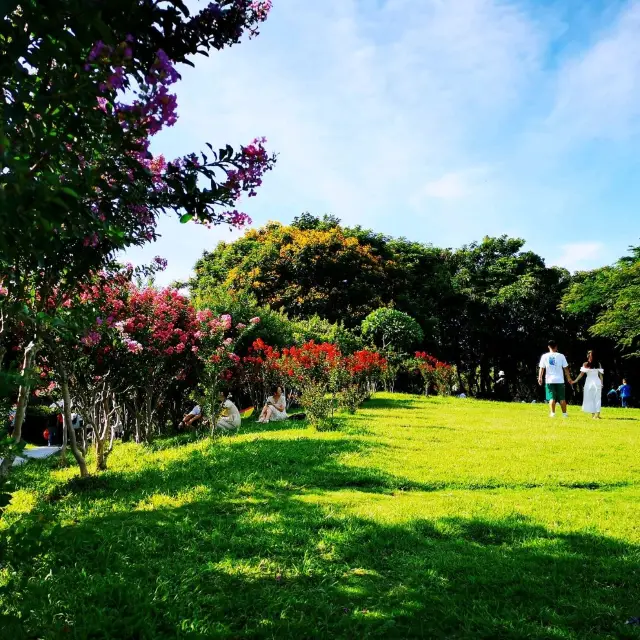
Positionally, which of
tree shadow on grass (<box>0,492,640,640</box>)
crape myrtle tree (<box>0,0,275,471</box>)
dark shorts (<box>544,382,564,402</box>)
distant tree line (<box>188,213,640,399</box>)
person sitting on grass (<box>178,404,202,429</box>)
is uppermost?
distant tree line (<box>188,213,640,399</box>)

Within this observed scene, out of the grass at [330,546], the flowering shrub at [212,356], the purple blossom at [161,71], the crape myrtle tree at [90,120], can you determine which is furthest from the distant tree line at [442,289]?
the purple blossom at [161,71]

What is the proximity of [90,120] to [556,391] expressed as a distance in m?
12.0

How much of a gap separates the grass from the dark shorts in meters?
4.55

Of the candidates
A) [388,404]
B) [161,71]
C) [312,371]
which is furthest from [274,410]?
[161,71]

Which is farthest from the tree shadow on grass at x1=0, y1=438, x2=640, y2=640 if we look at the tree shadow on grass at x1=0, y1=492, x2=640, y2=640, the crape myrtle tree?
the crape myrtle tree

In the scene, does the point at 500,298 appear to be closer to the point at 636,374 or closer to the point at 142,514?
the point at 636,374

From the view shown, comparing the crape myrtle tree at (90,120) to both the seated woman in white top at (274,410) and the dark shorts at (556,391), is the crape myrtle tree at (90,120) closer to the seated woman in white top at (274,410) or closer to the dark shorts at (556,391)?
the seated woman in white top at (274,410)

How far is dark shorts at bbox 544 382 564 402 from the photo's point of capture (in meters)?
11.7

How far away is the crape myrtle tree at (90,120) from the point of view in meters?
1.39

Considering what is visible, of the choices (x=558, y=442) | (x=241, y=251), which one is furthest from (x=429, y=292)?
(x=558, y=442)

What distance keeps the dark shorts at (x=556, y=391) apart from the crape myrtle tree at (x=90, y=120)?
10.6 m

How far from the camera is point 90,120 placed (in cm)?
174

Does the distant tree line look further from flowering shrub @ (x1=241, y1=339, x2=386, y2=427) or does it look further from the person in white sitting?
the person in white sitting

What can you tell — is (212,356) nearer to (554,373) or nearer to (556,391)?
(554,373)
